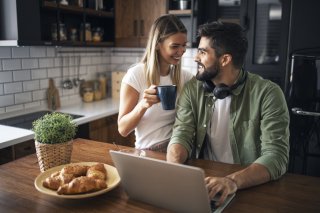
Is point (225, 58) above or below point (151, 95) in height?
above

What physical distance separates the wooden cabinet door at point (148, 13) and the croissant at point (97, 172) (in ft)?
7.25

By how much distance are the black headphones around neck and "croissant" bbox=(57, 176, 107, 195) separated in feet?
2.36

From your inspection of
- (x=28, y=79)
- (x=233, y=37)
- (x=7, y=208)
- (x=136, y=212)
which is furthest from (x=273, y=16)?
(x=7, y=208)

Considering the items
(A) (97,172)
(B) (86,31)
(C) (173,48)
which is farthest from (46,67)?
(A) (97,172)

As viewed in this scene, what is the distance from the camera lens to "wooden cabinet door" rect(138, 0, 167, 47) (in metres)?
3.12

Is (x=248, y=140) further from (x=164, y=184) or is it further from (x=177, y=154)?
(x=164, y=184)

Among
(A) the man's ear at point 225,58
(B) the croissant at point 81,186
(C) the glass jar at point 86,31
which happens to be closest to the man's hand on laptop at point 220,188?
(B) the croissant at point 81,186

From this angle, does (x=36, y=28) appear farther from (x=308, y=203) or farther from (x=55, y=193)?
(x=308, y=203)

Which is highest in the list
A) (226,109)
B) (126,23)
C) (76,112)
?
(126,23)

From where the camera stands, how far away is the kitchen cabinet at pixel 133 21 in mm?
3199

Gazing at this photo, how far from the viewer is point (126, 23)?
3.32 m

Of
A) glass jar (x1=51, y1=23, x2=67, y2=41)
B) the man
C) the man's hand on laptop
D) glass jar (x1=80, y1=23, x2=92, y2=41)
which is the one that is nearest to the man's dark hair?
the man

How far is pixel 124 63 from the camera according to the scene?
3.73m

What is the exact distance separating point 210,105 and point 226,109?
82 mm
